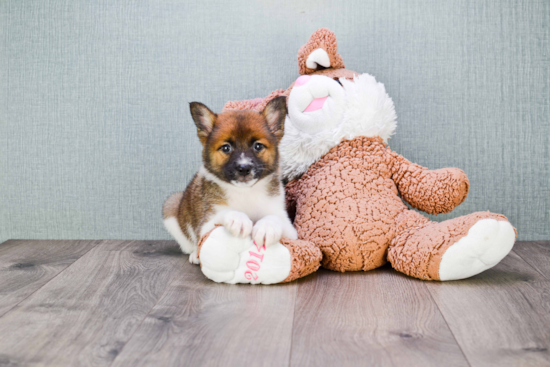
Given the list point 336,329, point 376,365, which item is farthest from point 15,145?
point 376,365

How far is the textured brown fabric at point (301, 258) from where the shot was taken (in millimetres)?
1504

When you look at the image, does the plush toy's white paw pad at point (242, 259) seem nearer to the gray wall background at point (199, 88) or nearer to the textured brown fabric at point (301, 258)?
the textured brown fabric at point (301, 258)

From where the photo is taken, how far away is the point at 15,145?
2.20m

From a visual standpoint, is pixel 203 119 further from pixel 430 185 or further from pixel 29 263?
pixel 29 263

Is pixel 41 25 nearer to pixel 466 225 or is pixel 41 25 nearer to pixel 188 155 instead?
pixel 188 155

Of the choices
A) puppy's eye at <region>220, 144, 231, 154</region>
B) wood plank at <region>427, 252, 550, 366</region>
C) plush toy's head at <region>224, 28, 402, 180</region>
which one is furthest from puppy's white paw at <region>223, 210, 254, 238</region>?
wood plank at <region>427, 252, 550, 366</region>

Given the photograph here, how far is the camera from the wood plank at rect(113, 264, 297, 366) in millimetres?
1044

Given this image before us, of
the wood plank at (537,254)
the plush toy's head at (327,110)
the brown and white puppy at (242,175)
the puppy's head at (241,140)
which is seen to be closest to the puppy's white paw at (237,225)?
the brown and white puppy at (242,175)

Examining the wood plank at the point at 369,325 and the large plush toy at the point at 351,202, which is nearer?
the wood plank at the point at 369,325

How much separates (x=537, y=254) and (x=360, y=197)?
833mm

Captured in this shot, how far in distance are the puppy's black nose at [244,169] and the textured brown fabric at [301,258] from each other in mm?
259

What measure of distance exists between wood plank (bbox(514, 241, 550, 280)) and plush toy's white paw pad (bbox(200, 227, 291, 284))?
3.08 feet

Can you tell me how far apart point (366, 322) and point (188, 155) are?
125cm

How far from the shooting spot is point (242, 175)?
1.47 metres
